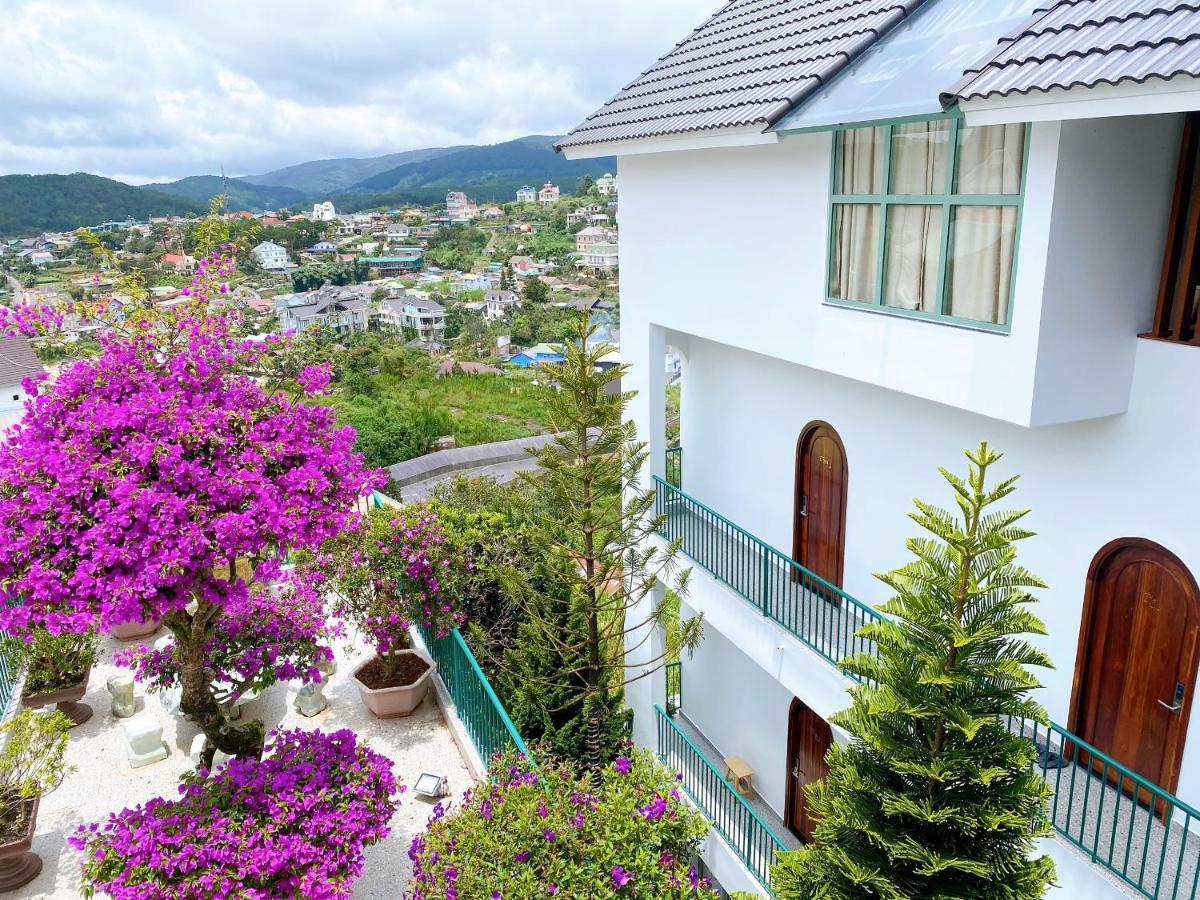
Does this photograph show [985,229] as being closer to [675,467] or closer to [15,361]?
[675,467]

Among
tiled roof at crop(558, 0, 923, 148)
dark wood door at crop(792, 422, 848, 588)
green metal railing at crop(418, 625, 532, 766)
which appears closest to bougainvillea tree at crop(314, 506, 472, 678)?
green metal railing at crop(418, 625, 532, 766)

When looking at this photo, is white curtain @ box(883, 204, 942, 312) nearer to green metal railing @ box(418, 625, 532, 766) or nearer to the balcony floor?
green metal railing @ box(418, 625, 532, 766)

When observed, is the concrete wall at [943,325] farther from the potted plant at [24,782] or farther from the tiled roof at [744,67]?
the potted plant at [24,782]

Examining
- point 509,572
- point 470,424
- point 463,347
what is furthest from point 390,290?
point 509,572

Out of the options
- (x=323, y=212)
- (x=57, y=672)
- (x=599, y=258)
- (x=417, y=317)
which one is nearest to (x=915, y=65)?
(x=57, y=672)

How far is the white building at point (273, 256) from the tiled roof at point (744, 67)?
111 m

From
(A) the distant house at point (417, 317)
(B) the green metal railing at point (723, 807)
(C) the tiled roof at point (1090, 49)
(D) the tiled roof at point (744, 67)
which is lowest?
(A) the distant house at point (417, 317)

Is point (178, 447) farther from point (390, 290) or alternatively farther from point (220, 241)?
point (390, 290)

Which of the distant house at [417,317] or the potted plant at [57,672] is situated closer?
the potted plant at [57,672]

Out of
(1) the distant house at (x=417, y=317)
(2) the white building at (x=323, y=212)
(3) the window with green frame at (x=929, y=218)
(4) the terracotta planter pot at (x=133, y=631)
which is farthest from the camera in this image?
(2) the white building at (x=323, y=212)

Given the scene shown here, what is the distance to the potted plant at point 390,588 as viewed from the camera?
8922mm

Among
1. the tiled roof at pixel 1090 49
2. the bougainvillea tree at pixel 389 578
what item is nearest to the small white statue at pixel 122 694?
the bougainvillea tree at pixel 389 578

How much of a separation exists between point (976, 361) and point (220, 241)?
678 centimetres

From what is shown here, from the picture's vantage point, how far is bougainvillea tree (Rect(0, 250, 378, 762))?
546 centimetres
